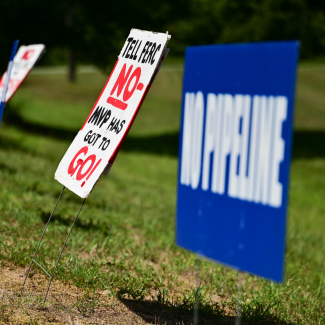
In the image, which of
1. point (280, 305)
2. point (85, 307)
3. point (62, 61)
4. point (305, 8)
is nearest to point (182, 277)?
point (280, 305)

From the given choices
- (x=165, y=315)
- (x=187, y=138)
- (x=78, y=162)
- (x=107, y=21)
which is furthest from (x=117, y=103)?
(x=107, y=21)

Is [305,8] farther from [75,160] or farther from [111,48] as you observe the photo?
[75,160]

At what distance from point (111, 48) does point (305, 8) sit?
34.0 feet

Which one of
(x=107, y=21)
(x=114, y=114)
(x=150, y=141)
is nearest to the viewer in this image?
(x=114, y=114)

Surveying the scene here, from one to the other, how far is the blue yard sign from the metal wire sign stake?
0.44 m

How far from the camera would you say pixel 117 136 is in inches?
127

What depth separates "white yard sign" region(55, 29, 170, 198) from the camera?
3.20 m

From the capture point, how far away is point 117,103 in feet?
11.1

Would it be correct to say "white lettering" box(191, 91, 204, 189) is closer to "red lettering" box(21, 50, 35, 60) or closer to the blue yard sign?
the blue yard sign

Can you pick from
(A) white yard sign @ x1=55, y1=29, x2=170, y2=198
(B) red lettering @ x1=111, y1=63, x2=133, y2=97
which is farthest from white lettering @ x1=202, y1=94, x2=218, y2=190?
(B) red lettering @ x1=111, y1=63, x2=133, y2=97

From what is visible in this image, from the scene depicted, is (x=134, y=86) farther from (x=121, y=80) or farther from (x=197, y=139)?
(x=197, y=139)

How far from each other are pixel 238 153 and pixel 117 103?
1.12 meters

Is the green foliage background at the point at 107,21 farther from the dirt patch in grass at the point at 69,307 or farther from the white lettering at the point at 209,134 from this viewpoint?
the white lettering at the point at 209,134

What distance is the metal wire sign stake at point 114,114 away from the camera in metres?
3.20
